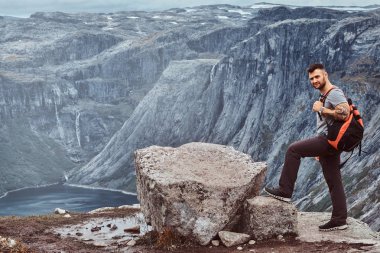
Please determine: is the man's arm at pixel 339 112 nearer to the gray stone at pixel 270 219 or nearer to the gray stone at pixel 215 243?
the gray stone at pixel 270 219

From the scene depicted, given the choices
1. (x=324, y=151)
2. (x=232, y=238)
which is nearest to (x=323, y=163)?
(x=324, y=151)

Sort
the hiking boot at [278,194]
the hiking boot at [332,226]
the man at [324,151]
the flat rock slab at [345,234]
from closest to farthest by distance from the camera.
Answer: the man at [324,151] → the flat rock slab at [345,234] → the hiking boot at [278,194] → the hiking boot at [332,226]

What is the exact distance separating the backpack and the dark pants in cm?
47


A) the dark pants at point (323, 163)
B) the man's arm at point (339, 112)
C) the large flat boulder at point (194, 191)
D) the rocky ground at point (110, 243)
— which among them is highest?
the man's arm at point (339, 112)

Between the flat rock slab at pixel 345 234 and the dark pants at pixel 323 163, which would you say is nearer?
the flat rock slab at pixel 345 234

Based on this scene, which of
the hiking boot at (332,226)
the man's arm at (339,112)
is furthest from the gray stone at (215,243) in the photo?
the man's arm at (339,112)

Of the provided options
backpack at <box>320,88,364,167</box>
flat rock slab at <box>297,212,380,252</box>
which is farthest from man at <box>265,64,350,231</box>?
flat rock slab at <box>297,212,380,252</box>

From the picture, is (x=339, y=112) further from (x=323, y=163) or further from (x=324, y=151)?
(x=323, y=163)

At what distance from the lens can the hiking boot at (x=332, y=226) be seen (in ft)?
54.7

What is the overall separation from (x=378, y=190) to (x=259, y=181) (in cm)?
11663

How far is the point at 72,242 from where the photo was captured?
18.7m

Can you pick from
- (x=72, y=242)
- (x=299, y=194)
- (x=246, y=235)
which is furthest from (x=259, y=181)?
(x=299, y=194)

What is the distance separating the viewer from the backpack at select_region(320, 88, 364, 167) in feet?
47.6

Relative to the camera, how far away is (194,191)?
16.9 m
